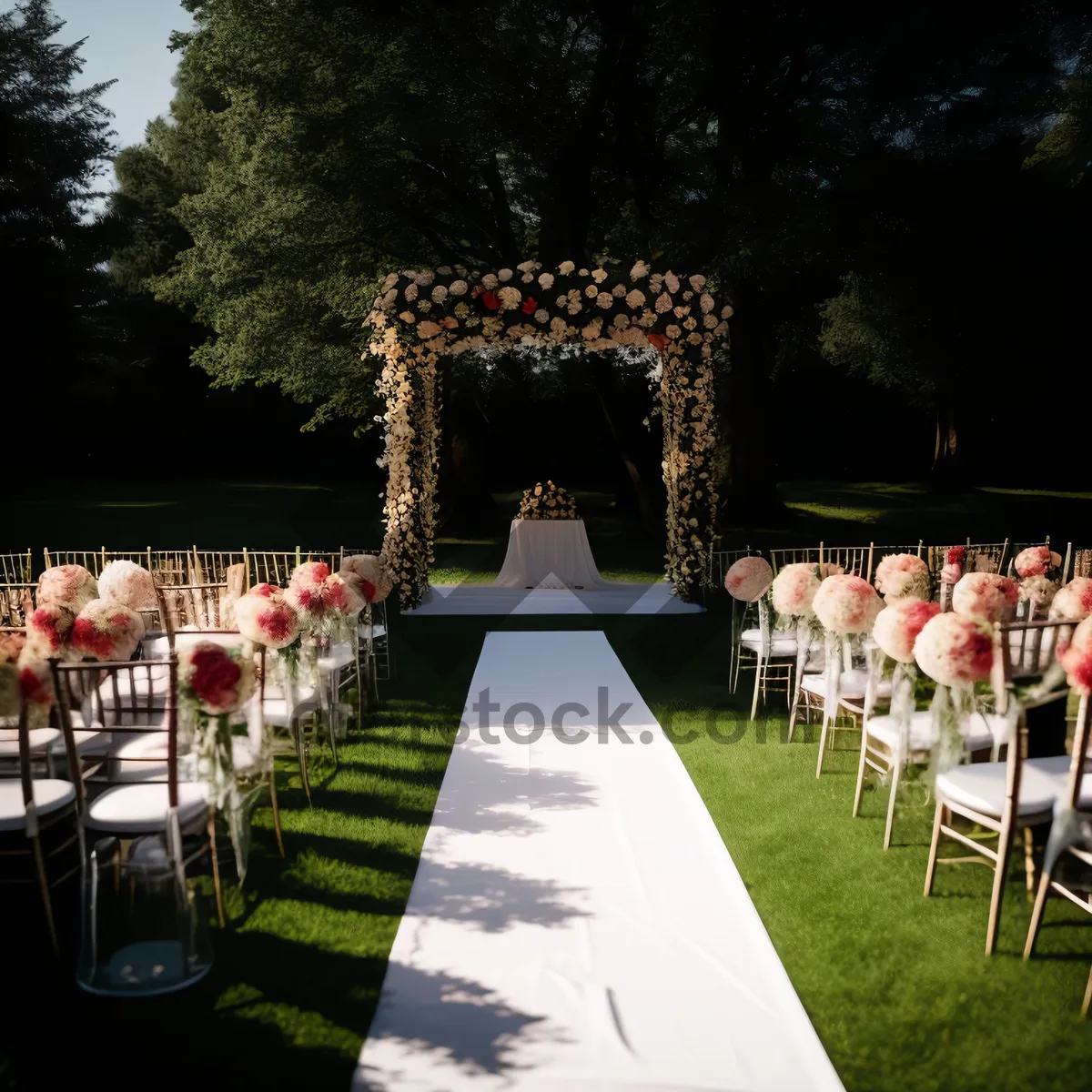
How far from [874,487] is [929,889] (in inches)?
1081

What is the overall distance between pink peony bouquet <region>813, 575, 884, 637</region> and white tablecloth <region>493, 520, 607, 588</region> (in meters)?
8.14

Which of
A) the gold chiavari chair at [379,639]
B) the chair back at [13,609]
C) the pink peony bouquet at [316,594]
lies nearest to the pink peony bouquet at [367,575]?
the gold chiavari chair at [379,639]

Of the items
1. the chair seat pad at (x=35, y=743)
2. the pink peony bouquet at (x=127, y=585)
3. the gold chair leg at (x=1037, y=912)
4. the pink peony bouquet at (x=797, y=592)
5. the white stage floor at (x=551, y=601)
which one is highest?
the pink peony bouquet at (x=797, y=592)

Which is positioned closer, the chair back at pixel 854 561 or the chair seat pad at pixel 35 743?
the chair seat pad at pixel 35 743

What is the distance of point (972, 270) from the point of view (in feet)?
57.4

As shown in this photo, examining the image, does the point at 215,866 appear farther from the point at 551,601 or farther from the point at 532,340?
the point at 532,340

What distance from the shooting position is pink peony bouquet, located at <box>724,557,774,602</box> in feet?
21.8

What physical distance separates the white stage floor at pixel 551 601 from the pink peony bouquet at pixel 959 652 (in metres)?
7.59

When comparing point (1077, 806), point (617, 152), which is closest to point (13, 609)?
point (1077, 806)

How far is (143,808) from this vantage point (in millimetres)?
3512

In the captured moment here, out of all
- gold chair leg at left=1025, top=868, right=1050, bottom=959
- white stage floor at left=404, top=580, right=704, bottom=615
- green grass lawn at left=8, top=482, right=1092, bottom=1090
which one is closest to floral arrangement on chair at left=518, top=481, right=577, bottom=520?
white stage floor at left=404, top=580, right=704, bottom=615

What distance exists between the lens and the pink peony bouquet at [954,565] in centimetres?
788

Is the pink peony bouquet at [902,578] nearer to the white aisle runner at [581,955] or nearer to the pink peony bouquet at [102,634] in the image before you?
the white aisle runner at [581,955]

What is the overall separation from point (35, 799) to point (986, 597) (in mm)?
4453
